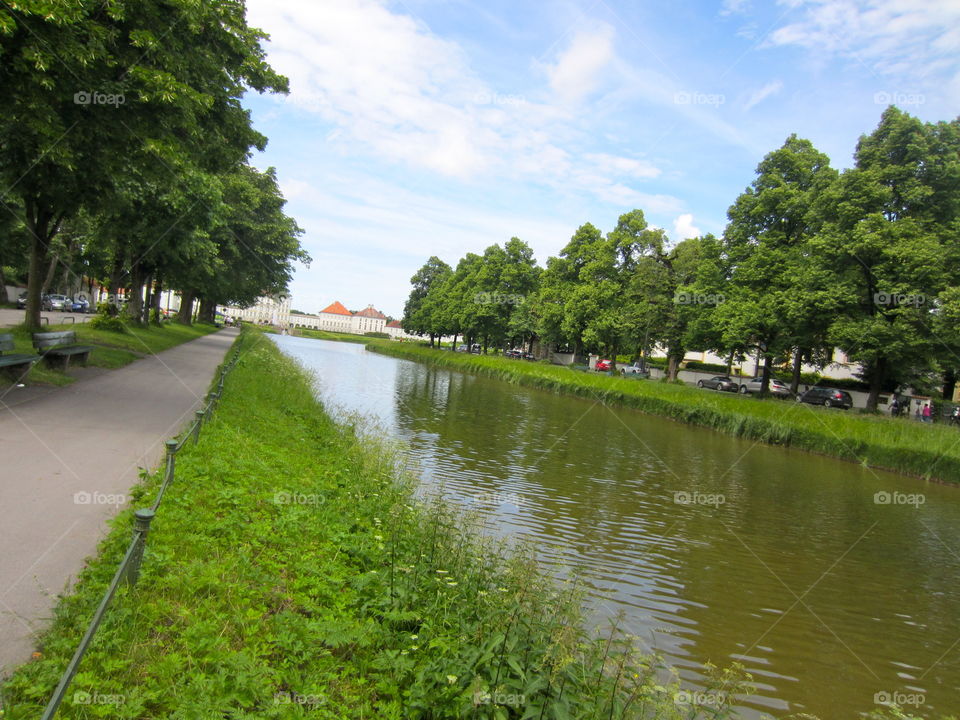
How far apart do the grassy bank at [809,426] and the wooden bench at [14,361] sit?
24.2 meters

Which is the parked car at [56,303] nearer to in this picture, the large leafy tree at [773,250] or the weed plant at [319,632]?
the large leafy tree at [773,250]

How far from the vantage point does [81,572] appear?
4512 mm

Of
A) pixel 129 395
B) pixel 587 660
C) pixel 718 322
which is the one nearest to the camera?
pixel 587 660

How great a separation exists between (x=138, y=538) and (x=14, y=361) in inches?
373

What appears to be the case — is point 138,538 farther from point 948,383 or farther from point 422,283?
point 422,283

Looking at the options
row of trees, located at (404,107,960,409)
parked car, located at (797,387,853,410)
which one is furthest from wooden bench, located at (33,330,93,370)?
parked car, located at (797,387,853,410)

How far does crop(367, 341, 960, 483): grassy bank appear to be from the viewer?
20.0 meters

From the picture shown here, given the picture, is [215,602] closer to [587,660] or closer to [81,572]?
[81,572]

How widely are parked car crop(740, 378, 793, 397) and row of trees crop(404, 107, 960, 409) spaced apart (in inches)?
69.0

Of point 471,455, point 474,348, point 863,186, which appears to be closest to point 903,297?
point 863,186

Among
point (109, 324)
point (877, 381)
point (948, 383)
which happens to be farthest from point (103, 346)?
point (948, 383)

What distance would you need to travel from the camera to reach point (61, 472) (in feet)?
22.6

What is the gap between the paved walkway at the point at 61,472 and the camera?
419cm

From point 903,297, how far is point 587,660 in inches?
1052
